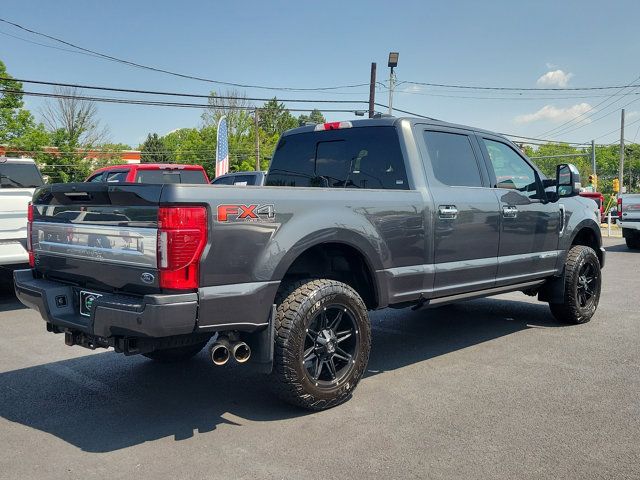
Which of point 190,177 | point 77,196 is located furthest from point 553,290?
point 190,177

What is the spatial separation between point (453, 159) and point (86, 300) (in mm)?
3185

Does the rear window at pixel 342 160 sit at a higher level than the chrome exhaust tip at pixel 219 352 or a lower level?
higher

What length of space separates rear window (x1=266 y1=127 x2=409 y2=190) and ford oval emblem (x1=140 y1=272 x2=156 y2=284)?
222 centimetres

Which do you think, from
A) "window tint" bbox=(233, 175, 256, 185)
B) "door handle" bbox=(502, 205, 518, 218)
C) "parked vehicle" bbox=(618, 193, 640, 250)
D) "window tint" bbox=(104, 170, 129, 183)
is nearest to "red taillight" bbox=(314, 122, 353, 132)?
"door handle" bbox=(502, 205, 518, 218)

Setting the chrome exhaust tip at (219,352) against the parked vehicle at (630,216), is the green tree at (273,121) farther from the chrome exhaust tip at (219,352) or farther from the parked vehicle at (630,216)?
the chrome exhaust tip at (219,352)

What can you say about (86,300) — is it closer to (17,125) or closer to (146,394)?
(146,394)

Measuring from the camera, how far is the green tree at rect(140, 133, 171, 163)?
290 feet

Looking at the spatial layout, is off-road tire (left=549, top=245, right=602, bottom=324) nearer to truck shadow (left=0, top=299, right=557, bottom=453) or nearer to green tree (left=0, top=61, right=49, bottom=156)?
truck shadow (left=0, top=299, right=557, bottom=453)

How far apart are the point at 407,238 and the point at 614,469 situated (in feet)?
6.70

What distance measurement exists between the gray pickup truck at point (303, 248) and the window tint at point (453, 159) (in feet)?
0.05

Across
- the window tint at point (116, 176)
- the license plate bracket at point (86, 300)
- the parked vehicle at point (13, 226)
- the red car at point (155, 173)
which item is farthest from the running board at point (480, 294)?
the window tint at point (116, 176)

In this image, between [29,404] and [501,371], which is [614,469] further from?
[29,404]

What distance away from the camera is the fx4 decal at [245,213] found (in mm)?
3334

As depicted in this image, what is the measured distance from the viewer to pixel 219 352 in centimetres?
350
